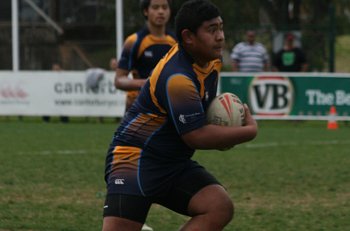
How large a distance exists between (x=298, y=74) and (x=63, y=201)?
1216 centimetres

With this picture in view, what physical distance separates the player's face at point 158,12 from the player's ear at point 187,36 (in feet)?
10.9

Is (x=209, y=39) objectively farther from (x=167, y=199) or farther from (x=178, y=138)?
(x=167, y=199)

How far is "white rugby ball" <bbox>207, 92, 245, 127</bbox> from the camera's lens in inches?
219

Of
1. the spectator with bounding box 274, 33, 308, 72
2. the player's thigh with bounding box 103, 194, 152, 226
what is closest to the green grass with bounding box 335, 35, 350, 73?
the spectator with bounding box 274, 33, 308, 72

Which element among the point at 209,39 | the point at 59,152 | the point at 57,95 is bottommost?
the point at 57,95

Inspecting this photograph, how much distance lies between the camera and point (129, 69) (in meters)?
9.20

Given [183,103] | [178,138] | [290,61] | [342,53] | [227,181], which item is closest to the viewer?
[183,103]

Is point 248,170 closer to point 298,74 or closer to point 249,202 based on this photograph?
point 249,202

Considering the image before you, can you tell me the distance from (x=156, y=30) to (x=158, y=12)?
31 cm

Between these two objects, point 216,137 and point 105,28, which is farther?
point 105,28

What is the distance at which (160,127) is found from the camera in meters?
5.59

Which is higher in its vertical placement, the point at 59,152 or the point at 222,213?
the point at 222,213

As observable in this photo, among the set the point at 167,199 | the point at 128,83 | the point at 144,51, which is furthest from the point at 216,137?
the point at 144,51

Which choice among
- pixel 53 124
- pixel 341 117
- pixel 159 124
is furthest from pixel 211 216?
pixel 53 124
